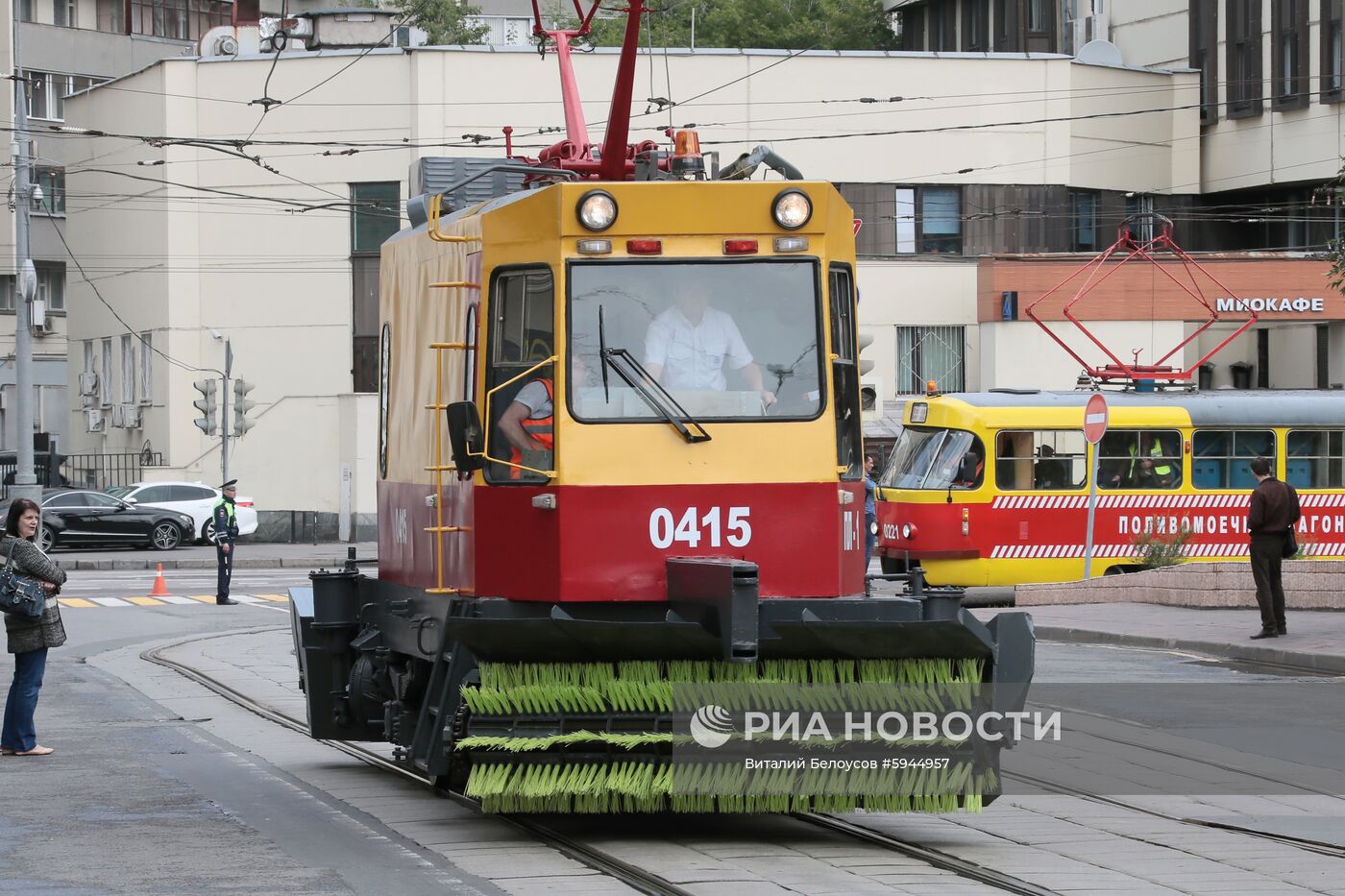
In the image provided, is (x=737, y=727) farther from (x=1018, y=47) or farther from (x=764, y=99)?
(x=1018, y=47)

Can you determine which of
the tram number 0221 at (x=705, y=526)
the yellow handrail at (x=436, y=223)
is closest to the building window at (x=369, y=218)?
the yellow handrail at (x=436, y=223)

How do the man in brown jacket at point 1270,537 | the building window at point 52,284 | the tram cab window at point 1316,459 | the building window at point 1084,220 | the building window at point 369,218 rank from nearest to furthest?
the man in brown jacket at point 1270,537
the tram cab window at point 1316,459
the building window at point 369,218
the building window at point 1084,220
the building window at point 52,284

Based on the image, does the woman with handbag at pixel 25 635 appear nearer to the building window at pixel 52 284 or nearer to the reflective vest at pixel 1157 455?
the reflective vest at pixel 1157 455

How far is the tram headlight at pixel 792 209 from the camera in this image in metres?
9.47

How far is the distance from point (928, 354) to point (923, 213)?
3171mm

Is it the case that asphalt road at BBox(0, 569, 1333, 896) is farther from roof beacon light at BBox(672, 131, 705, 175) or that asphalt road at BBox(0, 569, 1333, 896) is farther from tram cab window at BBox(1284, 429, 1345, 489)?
tram cab window at BBox(1284, 429, 1345, 489)

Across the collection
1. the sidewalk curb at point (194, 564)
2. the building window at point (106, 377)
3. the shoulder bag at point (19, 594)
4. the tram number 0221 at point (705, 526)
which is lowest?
the sidewalk curb at point (194, 564)

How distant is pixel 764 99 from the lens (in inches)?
1758

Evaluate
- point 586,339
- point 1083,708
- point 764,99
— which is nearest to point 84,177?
point 764,99

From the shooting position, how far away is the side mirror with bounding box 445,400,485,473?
924 centimetres

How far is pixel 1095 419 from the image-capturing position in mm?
24703

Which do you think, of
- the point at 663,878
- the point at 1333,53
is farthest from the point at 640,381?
the point at 1333,53

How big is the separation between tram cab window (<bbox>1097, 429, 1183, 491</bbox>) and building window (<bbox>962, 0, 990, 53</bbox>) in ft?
100

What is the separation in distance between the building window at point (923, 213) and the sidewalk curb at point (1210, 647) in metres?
23.7
